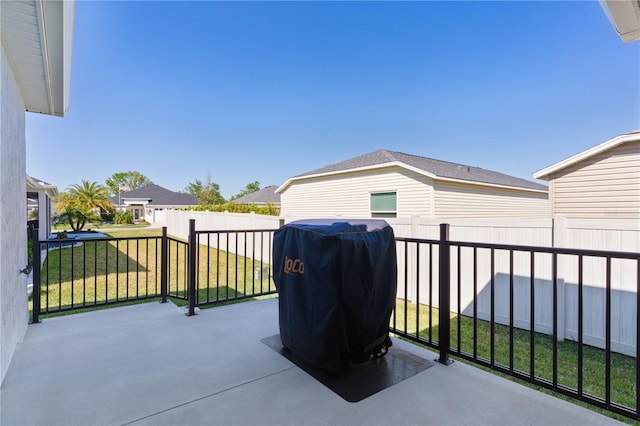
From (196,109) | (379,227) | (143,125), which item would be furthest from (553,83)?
(143,125)

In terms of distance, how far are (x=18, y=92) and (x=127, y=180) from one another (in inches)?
2082

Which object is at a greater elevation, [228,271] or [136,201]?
[136,201]

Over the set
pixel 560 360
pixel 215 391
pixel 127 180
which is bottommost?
pixel 560 360

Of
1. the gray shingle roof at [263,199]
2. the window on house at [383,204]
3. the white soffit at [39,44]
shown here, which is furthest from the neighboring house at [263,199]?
the white soffit at [39,44]

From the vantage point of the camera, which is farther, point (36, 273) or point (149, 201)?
point (149, 201)

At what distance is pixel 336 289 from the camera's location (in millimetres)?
1760

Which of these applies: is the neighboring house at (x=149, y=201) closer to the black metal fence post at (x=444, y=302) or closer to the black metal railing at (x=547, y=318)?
the black metal railing at (x=547, y=318)

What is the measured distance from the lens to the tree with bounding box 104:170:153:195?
4538cm

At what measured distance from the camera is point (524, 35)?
7.14m

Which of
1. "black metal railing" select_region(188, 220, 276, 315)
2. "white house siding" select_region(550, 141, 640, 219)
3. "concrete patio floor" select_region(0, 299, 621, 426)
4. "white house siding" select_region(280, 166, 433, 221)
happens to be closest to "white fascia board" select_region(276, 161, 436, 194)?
"white house siding" select_region(280, 166, 433, 221)

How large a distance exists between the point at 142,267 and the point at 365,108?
1007 cm

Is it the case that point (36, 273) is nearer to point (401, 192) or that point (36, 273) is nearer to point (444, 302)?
point (444, 302)

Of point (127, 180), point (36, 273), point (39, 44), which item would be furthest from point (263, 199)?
point (127, 180)

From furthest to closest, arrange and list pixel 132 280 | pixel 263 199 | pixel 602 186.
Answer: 1. pixel 263 199
2. pixel 132 280
3. pixel 602 186
